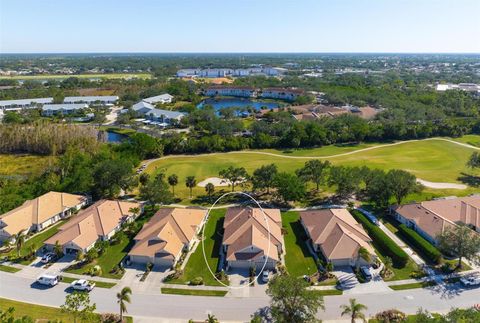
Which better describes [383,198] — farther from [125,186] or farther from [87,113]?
[87,113]

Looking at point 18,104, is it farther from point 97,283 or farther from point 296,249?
point 296,249

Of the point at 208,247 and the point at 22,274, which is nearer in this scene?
the point at 22,274

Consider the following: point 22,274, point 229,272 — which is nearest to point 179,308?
point 229,272

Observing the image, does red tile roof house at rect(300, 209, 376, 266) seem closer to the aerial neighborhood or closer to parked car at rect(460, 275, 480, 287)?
the aerial neighborhood

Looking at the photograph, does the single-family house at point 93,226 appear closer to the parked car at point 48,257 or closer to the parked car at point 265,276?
the parked car at point 48,257

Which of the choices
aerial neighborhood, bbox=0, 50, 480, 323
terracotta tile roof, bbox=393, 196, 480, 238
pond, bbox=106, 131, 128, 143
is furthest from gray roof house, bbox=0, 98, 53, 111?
terracotta tile roof, bbox=393, 196, 480, 238

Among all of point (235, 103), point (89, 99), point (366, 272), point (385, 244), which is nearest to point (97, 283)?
point (366, 272)
